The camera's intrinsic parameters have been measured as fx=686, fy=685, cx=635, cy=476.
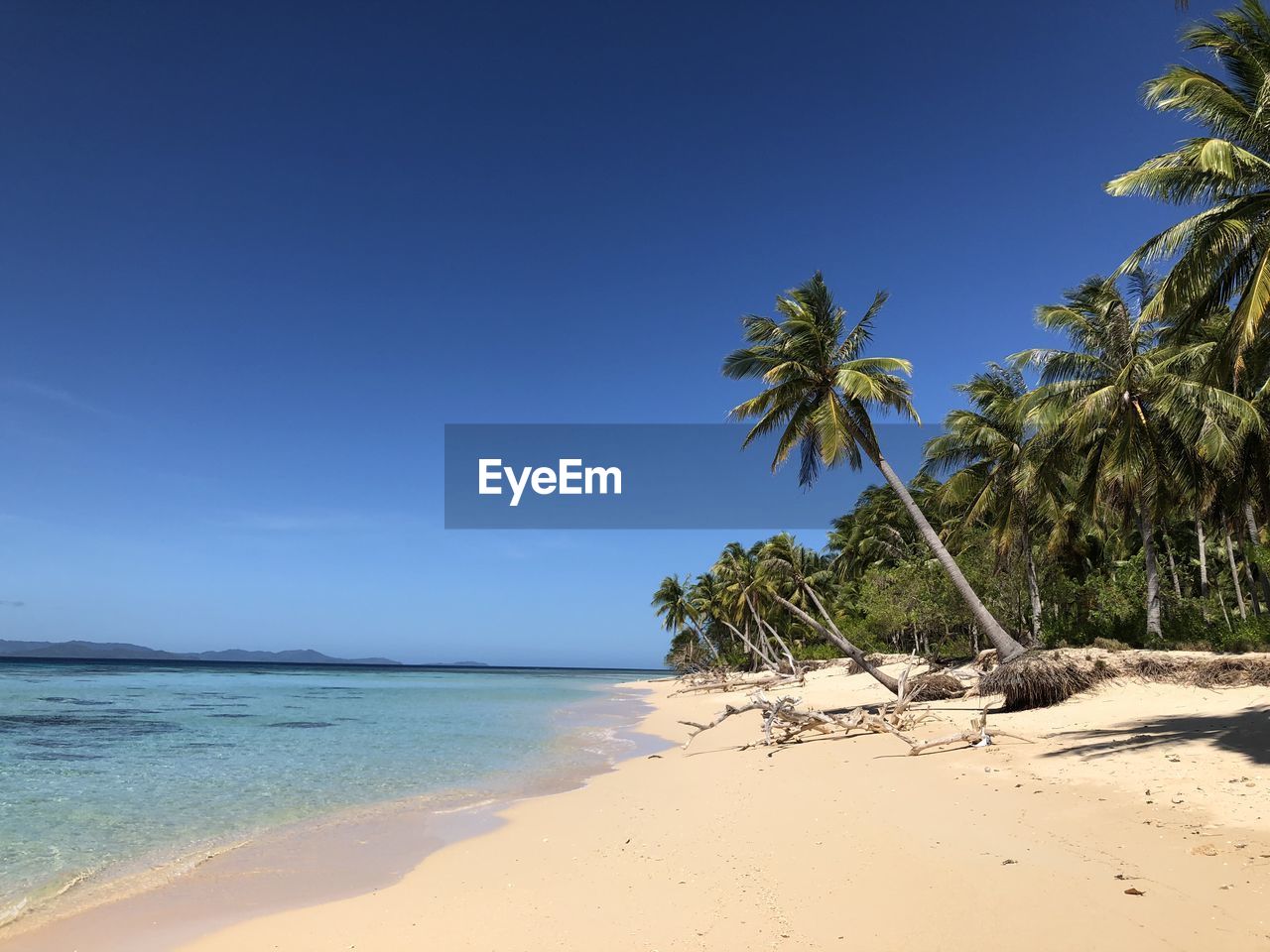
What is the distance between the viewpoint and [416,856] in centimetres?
834

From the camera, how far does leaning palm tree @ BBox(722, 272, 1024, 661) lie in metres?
17.0

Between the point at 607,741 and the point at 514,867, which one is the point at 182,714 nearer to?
the point at 607,741

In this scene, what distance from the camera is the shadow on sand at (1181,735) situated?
8703 mm

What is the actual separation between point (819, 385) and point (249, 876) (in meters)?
15.6

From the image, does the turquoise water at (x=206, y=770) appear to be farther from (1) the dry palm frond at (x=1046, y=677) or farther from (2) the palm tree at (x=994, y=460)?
(2) the palm tree at (x=994, y=460)

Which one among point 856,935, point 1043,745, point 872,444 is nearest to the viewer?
point 856,935

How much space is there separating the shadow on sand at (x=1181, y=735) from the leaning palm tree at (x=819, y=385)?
5.47m

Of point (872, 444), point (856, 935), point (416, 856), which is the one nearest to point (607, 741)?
point (872, 444)

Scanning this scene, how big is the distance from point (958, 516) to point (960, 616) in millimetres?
6976

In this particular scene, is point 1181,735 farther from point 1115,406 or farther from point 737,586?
point 737,586

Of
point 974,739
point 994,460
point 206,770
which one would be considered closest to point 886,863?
point 974,739

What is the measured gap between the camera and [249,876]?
782 centimetres

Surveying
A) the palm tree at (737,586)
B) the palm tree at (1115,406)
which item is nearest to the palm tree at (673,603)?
the palm tree at (737,586)

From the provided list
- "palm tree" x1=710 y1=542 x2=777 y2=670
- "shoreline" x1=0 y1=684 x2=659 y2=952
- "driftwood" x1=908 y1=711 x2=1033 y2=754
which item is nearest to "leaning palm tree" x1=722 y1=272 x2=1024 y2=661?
"driftwood" x1=908 y1=711 x2=1033 y2=754
